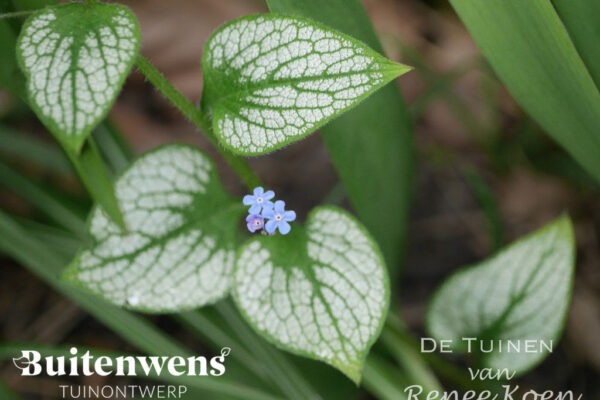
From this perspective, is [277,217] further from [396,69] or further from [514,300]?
[514,300]

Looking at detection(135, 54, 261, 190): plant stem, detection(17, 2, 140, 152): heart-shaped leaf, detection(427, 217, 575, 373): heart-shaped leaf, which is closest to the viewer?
detection(17, 2, 140, 152): heart-shaped leaf

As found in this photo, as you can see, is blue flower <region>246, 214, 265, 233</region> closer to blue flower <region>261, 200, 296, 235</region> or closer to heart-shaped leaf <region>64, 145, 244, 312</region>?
blue flower <region>261, 200, 296, 235</region>

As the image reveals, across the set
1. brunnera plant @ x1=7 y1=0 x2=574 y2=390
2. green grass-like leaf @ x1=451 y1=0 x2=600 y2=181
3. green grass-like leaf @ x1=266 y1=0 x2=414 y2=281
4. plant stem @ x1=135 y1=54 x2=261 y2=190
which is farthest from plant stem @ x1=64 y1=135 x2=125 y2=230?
green grass-like leaf @ x1=451 y1=0 x2=600 y2=181

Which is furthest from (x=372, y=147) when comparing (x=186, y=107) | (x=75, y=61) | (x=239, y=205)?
(x=75, y=61)

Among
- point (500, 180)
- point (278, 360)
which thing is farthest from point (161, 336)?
point (500, 180)

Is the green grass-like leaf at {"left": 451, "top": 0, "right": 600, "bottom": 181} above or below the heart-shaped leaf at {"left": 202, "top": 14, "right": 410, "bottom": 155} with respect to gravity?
below
